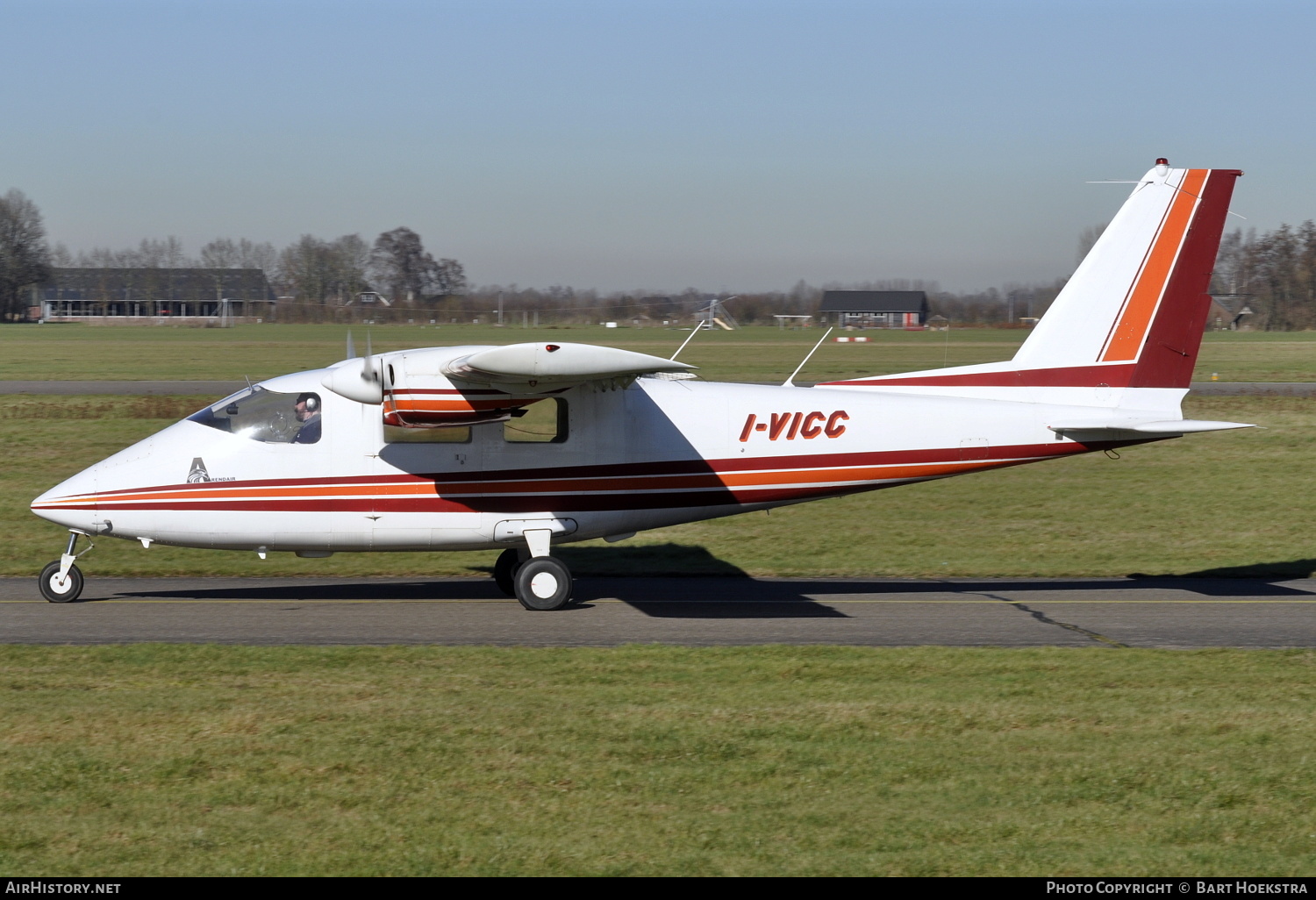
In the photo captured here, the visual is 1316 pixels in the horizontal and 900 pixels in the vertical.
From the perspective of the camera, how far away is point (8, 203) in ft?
231

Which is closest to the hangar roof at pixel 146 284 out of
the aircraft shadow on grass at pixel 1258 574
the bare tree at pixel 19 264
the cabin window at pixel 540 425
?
the bare tree at pixel 19 264

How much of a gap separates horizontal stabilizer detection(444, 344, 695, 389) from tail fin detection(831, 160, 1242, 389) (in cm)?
489

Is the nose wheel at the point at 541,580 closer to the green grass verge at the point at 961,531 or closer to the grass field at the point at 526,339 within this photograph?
the green grass verge at the point at 961,531

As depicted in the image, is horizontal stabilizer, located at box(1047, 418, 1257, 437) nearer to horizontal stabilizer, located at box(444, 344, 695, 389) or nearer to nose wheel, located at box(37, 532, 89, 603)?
horizontal stabilizer, located at box(444, 344, 695, 389)

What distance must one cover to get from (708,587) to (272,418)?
540 centimetres

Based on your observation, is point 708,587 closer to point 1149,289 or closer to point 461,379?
point 461,379

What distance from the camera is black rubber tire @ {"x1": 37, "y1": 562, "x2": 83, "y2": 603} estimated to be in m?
12.7

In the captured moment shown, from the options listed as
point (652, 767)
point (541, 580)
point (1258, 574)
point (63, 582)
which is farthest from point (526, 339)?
point (652, 767)

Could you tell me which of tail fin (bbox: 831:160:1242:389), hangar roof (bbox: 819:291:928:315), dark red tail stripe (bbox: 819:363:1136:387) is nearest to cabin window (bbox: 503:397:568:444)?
dark red tail stripe (bbox: 819:363:1136:387)

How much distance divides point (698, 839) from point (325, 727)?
9.79 ft

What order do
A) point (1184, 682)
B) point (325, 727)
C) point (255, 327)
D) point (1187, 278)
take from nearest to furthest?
1. point (325, 727)
2. point (1184, 682)
3. point (1187, 278)
4. point (255, 327)

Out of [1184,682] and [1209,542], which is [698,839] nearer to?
[1184,682]

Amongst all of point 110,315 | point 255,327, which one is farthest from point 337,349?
point 110,315

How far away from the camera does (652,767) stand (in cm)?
702
